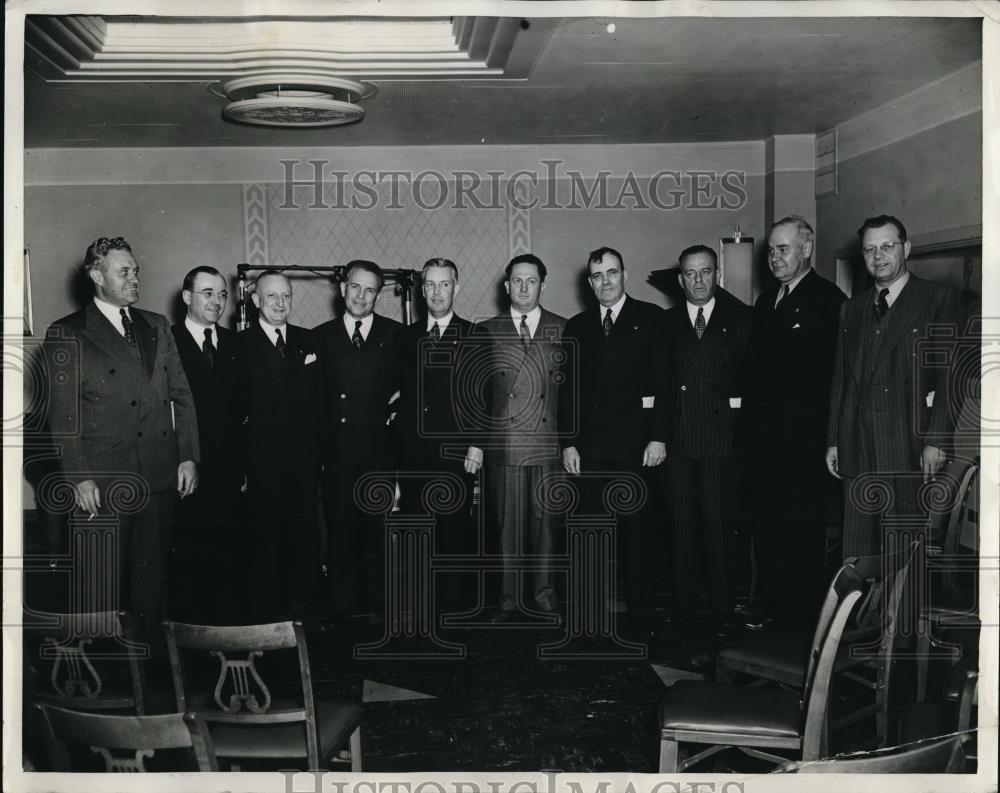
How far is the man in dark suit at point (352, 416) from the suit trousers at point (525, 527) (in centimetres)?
60

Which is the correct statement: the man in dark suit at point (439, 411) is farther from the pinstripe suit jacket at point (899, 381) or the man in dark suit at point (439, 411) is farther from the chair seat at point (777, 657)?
the chair seat at point (777, 657)

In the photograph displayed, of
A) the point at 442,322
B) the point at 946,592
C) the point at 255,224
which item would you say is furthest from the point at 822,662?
the point at 255,224

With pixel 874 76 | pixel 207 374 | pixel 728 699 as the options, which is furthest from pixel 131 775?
pixel 874 76

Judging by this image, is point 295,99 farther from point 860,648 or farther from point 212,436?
point 860,648

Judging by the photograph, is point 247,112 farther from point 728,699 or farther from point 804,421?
point 728,699

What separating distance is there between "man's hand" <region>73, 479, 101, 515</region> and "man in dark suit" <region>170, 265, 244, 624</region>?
102 cm

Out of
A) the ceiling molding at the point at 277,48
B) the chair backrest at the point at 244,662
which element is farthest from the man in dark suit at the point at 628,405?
the chair backrest at the point at 244,662

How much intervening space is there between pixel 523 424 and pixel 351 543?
1040mm

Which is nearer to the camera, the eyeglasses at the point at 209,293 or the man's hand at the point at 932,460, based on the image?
the man's hand at the point at 932,460

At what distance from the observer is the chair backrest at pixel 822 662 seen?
245cm

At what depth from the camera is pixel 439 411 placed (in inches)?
187

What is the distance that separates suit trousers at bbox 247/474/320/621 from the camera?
15.7ft

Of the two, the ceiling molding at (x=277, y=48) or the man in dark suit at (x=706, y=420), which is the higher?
the ceiling molding at (x=277, y=48)

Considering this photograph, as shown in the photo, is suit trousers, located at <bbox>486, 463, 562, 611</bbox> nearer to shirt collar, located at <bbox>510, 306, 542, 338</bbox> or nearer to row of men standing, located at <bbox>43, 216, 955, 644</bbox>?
row of men standing, located at <bbox>43, 216, 955, 644</bbox>
